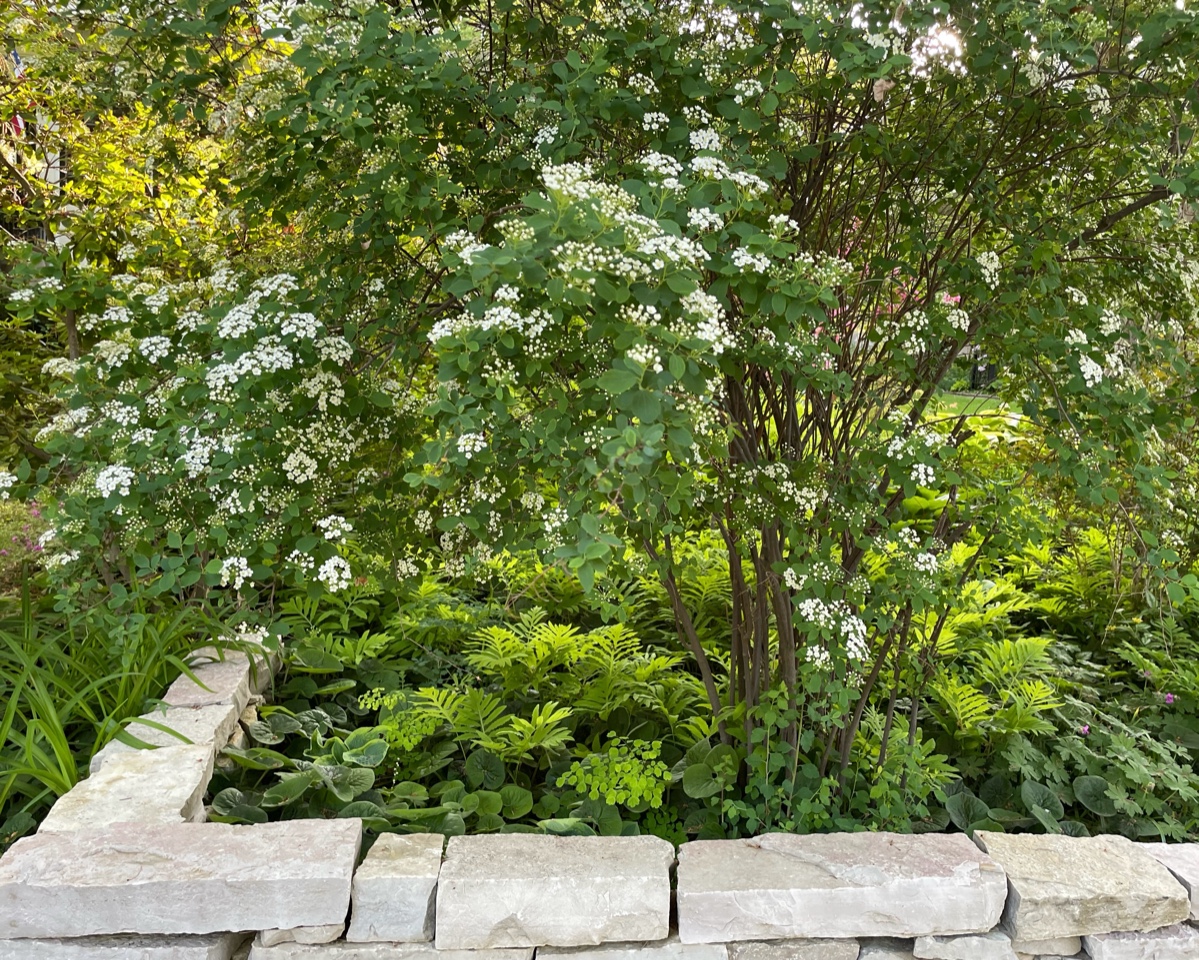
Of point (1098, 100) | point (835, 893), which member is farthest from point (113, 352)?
point (1098, 100)

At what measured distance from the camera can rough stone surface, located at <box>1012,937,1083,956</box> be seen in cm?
202

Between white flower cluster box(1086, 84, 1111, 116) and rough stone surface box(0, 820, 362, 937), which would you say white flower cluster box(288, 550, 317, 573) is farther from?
white flower cluster box(1086, 84, 1111, 116)

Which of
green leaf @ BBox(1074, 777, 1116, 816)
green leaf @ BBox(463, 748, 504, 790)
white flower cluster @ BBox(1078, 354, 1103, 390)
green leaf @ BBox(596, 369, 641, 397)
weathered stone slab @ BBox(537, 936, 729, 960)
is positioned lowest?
green leaf @ BBox(463, 748, 504, 790)

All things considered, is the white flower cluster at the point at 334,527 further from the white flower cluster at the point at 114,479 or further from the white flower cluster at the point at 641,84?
the white flower cluster at the point at 641,84

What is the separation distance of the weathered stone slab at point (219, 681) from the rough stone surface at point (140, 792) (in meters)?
0.24

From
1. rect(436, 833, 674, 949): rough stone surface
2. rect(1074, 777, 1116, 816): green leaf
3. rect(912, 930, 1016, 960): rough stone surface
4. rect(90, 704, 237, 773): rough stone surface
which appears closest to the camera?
rect(436, 833, 674, 949): rough stone surface

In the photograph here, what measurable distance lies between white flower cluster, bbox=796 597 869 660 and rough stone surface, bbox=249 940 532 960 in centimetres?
94

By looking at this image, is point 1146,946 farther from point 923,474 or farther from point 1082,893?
point 923,474

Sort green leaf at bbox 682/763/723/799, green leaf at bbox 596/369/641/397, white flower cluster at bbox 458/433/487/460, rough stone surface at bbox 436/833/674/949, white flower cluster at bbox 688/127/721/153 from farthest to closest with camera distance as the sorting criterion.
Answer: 1. green leaf at bbox 682/763/723/799
2. rough stone surface at bbox 436/833/674/949
3. white flower cluster at bbox 688/127/721/153
4. white flower cluster at bbox 458/433/487/460
5. green leaf at bbox 596/369/641/397

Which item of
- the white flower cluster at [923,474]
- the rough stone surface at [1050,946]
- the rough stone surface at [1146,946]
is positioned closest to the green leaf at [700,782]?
the rough stone surface at [1050,946]

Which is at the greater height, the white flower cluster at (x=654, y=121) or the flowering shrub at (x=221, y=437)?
the white flower cluster at (x=654, y=121)

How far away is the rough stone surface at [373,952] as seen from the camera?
189 centimetres

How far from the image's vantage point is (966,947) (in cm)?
198

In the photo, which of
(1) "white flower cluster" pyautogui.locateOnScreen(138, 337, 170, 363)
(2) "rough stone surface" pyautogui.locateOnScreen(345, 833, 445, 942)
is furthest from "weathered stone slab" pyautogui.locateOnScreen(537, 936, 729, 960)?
(1) "white flower cluster" pyautogui.locateOnScreen(138, 337, 170, 363)
